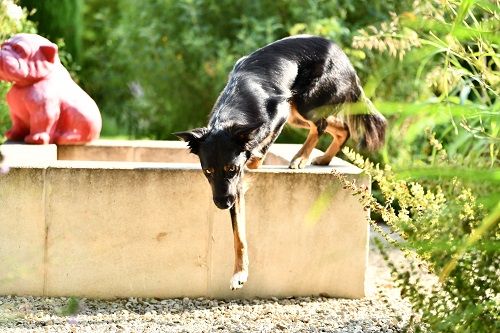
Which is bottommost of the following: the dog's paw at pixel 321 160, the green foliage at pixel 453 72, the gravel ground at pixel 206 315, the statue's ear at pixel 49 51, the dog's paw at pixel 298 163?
the gravel ground at pixel 206 315

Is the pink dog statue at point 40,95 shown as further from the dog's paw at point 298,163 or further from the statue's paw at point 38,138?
the dog's paw at point 298,163

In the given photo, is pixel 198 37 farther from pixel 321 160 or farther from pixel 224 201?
pixel 224 201

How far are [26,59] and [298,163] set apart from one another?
73.5 inches

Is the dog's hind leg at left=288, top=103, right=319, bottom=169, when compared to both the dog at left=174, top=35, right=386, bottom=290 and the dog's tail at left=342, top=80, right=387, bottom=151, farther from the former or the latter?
the dog's tail at left=342, top=80, right=387, bottom=151

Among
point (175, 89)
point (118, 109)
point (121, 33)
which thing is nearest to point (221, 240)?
point (175, 89)

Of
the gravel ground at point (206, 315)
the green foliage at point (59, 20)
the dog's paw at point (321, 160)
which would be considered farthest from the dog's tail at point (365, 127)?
the green foliage at point (59, 20)

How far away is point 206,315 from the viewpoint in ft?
16.5

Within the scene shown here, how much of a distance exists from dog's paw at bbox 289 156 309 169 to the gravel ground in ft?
2.55

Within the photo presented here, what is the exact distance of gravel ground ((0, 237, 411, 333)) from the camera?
188 inches

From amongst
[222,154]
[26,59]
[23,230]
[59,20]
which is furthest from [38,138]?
[59,20]

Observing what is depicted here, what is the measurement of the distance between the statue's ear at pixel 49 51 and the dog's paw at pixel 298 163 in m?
1.73

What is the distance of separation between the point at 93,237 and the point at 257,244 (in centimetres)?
94

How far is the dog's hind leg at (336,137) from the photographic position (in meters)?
5.61

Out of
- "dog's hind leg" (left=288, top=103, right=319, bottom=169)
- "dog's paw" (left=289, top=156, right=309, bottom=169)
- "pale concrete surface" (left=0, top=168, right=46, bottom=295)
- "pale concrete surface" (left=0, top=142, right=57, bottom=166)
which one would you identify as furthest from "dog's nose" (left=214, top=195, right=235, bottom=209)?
"pale concrete surface" (left=0, top=142, right=57, bottom=166)
